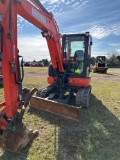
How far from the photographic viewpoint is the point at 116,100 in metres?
7.67

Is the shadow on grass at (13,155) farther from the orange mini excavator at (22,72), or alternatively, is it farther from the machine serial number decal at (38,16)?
the machine serial number decal at (38,16)

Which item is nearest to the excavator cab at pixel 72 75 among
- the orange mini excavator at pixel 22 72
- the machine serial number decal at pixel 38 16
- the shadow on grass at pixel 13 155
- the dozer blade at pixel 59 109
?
the orange mini excavator at pixel 22 72

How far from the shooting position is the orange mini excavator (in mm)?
3254

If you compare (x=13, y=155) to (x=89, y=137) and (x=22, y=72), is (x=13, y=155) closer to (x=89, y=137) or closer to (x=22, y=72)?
(x=22, y=72)

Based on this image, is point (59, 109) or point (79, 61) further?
point (79, 61)

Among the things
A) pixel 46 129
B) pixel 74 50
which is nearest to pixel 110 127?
pixel 46 129

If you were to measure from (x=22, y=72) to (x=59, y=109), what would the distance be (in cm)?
200

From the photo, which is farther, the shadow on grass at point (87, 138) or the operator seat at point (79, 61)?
the operator seat at point (79, 61)

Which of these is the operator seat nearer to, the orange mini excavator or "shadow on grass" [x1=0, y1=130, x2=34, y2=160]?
the orange mini excavator

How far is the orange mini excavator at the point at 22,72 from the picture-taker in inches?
128

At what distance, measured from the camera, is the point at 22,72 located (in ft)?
11.8

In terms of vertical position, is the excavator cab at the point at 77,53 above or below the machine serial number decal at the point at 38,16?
below

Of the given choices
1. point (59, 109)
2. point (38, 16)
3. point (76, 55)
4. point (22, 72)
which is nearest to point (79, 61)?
point (76, 55)

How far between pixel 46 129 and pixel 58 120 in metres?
0.59
